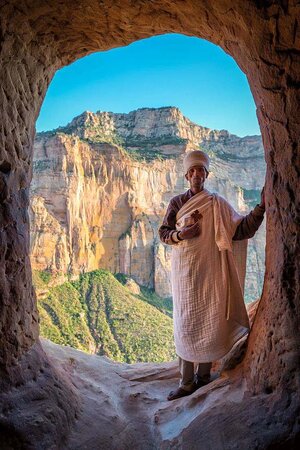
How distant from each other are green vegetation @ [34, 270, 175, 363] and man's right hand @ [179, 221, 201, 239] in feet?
66.5

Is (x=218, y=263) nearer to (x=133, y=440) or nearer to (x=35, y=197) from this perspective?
(x=133, y=440)

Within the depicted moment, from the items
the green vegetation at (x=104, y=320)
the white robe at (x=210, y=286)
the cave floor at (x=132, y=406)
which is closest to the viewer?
the cave floor at (x=132, y=406)

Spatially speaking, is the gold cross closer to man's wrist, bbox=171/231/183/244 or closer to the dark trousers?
man's wrist, bbox=171/231/183/244

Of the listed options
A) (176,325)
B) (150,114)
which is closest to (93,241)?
(150,114)

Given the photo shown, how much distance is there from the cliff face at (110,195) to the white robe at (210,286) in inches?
1029

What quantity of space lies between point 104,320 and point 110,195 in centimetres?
1568

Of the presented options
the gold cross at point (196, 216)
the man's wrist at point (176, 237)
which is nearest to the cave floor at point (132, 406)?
the man's wrist at point (176, 237)

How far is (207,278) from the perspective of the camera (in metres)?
3.00

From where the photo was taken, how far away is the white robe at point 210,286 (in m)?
2.94

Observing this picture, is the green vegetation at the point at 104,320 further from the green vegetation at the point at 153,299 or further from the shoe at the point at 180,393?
the shoe at the point at 180,393

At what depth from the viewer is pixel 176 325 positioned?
322 cm

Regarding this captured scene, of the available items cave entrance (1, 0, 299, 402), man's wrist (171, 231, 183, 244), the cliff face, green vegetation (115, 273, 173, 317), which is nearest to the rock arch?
cave entrance (1, 0, 299, 402)

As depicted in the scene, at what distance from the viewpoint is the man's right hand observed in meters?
3.02

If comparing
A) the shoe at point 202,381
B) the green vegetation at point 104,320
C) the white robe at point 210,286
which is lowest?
the green vegetation at point 104,320
